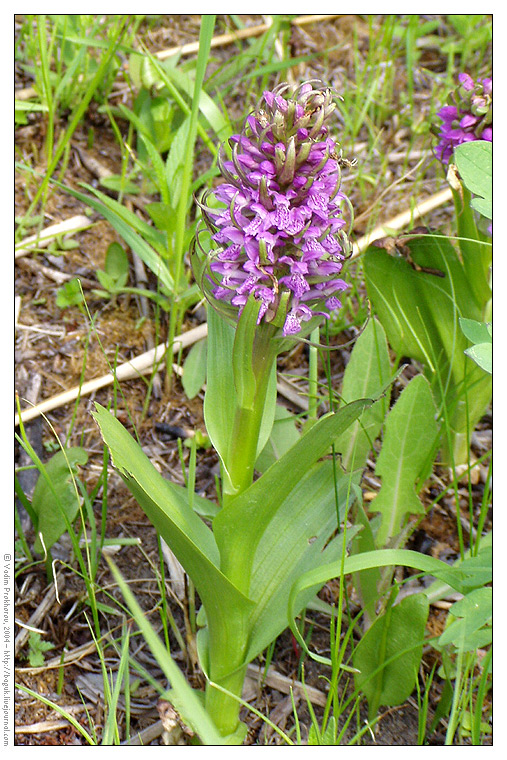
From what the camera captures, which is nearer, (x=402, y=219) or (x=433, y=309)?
(x=433, y=309)

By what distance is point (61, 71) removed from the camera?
318 centimetres

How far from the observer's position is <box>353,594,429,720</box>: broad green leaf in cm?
171

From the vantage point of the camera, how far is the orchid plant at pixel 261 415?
134cm

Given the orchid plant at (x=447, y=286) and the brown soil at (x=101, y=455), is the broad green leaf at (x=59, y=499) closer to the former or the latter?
the brown soil at (x=101, y=455)

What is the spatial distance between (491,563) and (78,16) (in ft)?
9.56

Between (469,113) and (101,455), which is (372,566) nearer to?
(101,455)

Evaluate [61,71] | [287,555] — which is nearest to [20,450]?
[287,555]

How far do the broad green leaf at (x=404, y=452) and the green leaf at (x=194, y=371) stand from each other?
806 mm

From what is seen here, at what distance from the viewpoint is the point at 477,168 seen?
4.88 ft

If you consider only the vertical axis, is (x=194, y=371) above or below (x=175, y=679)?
below

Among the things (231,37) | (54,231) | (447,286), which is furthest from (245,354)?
(231,37)

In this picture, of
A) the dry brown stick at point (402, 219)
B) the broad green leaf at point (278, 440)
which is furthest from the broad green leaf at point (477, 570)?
the dry brown stick at point (402, 219)

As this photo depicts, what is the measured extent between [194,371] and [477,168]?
1352mm
